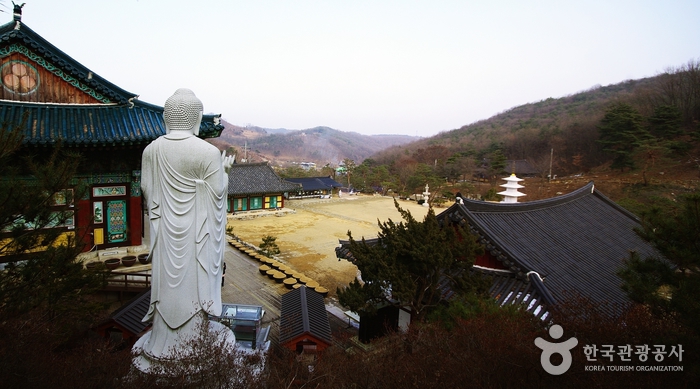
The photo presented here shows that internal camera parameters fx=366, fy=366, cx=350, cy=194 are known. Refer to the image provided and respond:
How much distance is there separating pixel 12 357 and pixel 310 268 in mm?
13793

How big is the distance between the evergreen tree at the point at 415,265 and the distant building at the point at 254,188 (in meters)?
24.8

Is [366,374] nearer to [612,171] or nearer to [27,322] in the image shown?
[27,322]

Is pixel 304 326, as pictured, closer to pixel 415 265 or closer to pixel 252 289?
pixel 415 265

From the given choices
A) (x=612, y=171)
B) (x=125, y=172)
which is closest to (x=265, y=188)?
(x=125, y=172)

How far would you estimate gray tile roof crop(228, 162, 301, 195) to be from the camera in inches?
1247

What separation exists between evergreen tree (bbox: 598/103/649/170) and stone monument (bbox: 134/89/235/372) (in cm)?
4377

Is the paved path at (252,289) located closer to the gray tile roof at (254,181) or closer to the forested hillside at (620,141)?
the gray tile roof at (254,181)

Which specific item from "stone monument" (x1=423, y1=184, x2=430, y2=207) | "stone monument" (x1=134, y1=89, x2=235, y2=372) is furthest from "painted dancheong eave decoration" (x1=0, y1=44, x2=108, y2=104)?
"stone monument" (x1=423, y1=184, x2=430, y2=207)

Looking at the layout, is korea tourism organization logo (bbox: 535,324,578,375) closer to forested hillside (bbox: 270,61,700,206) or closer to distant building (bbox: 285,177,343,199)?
Result: forested hillside (bbox: 270,61,700,206)

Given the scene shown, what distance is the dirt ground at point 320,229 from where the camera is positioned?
687 inches

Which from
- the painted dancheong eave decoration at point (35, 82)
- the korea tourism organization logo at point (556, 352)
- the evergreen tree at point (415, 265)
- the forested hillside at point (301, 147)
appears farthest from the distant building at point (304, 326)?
the forested hillside at point (301, 147)

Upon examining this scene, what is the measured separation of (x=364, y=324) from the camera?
893 centimetres

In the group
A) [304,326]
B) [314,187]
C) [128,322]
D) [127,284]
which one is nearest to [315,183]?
[314,187]

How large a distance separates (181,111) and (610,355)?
5.94 meters
